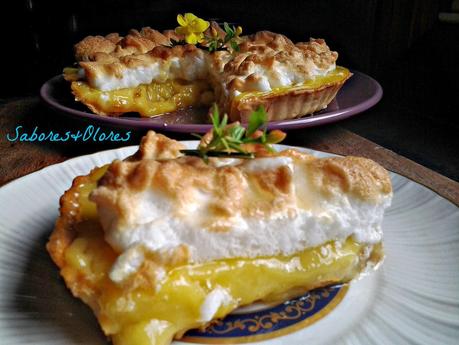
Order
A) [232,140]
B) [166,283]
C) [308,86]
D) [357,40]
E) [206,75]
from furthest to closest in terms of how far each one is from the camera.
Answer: [357,40], [206,75], [308,86], [232,140], [166,283]

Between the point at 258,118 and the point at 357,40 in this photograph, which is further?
the point at 357,40

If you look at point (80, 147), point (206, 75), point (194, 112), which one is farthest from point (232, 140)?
point (206, 75)

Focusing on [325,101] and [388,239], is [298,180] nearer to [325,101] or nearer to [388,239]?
[388,239]

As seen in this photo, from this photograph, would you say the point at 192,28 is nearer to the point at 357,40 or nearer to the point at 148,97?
the point at 148,97

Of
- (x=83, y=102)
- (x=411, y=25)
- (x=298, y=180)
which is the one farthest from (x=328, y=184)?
(x=411, y=25)

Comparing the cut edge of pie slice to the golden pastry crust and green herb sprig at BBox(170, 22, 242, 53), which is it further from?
green herb sprig at BBox(170, 22, 242, 53)

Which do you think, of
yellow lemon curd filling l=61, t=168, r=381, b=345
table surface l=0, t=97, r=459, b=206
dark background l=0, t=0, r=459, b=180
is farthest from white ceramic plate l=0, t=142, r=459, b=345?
dark background l=0, t=0, r=459, b=180
